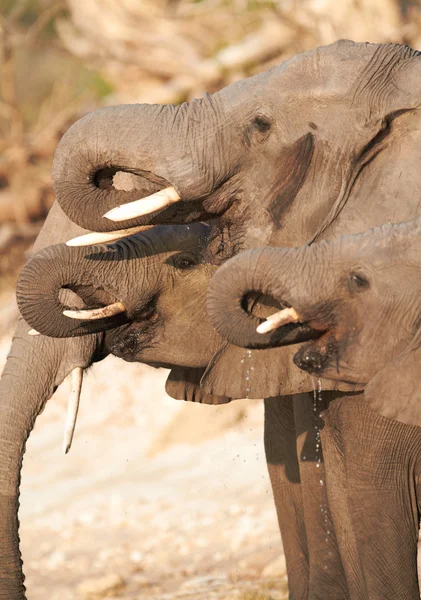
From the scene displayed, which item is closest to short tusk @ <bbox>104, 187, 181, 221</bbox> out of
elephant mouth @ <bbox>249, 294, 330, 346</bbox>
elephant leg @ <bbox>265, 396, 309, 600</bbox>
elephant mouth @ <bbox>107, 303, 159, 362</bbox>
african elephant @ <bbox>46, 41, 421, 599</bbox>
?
african elephant @ <bbox>46, 41, 421, 599</bbox>

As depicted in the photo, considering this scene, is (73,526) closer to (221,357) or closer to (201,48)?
(221,357)

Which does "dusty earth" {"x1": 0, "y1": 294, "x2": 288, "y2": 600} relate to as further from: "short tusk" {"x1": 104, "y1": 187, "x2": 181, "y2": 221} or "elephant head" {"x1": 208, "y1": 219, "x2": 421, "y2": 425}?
"elephant head" {"x1": 208, "y1": 219, "x2": 421, "y2": 425}

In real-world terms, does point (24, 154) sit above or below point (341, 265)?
above

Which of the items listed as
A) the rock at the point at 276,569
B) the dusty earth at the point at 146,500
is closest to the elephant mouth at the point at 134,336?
the dusty earth at the point at 146,500

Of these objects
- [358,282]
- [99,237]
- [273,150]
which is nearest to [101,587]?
[99,237]

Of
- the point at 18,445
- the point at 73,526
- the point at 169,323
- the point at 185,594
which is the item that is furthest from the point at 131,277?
the point at 73,526

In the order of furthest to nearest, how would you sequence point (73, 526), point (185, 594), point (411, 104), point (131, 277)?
point (73, 526)
point (185, 594)
point (131, 277)
point (411, 104)

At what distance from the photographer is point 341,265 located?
360cm

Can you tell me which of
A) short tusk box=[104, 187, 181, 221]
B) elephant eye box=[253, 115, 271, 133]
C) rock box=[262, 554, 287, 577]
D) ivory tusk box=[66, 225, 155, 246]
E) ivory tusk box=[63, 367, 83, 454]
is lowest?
ivory tusk box=[63, 367, 83, 454]

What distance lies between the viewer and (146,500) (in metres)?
8.11

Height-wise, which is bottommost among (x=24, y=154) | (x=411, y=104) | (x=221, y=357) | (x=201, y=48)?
(x=221, y=357)

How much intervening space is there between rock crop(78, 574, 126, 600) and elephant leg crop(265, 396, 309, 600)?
41.0 inches

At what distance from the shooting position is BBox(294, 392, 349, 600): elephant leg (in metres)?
4.86

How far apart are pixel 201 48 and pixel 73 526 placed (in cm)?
647
